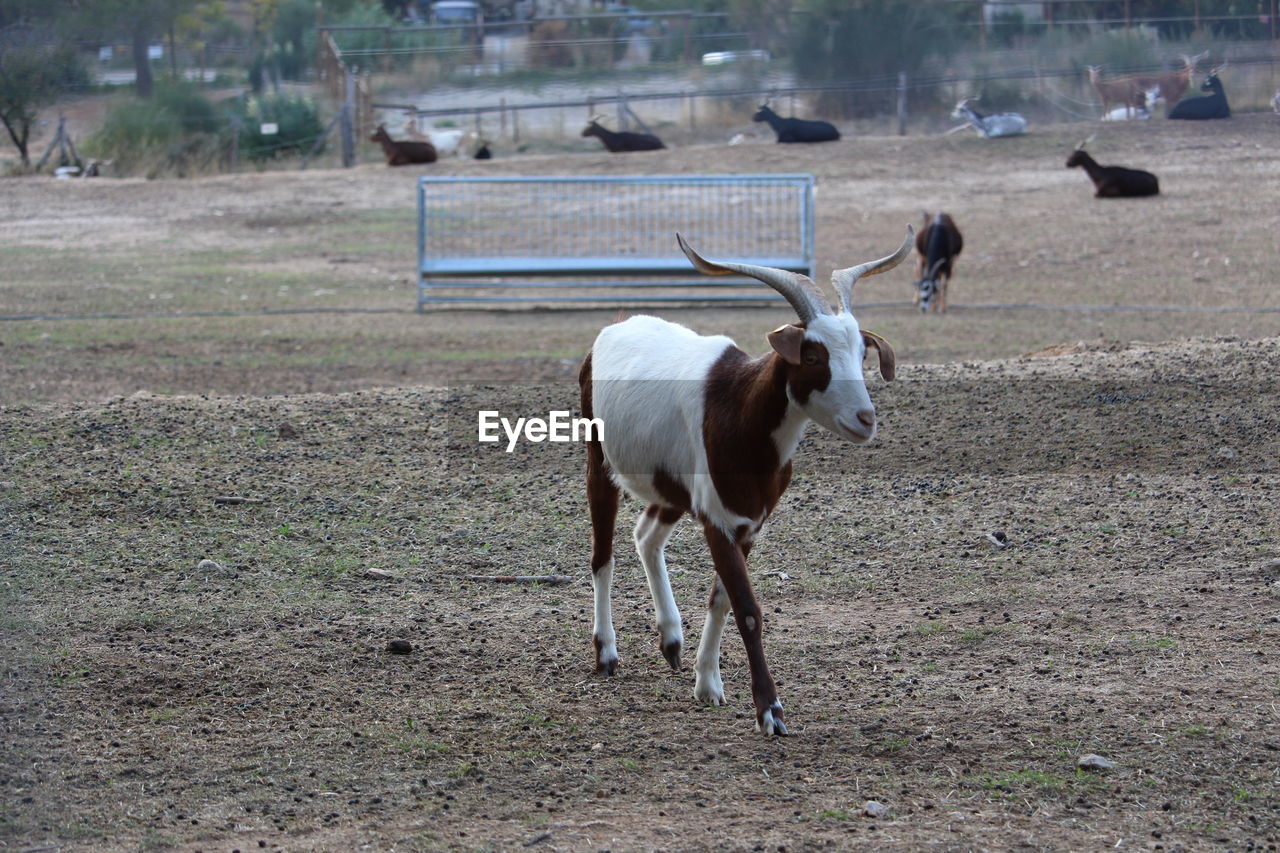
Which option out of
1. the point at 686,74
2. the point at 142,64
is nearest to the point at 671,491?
the point at 142,64

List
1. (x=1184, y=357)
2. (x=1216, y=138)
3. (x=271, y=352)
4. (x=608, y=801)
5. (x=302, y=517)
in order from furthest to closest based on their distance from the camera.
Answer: (x=1216, y=138) < (x=271, y=352) < (x=1184, y=357) < (x=302, y=517) < (x=608, y=801)

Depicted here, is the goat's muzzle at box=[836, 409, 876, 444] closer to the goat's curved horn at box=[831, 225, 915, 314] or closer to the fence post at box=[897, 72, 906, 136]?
the goat's curved horn at box=[831, 225, 915, 314]

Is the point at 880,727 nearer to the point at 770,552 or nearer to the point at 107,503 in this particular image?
the point at 770,552

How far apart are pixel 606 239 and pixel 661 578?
57.0 ft

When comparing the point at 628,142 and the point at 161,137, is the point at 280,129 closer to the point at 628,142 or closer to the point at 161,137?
the point at 161,137

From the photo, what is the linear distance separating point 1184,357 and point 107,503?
306 inches

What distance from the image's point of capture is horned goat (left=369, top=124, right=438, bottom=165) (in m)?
32.3

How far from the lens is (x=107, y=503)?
26.8 feet

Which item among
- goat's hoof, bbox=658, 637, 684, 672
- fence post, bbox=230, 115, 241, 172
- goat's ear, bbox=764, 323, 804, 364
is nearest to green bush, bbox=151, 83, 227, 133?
fence post, bbox=230, 115, 241, 172

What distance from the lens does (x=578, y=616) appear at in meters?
6.72

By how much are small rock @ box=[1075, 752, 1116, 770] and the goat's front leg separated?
41.0 inches

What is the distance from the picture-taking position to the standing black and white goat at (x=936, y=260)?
1681 centimetres

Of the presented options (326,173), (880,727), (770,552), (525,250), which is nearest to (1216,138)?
(525,250)

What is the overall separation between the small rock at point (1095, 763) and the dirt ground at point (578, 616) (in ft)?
0.09
